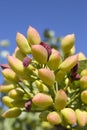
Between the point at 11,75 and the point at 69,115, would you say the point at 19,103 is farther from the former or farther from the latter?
the point at 69,115

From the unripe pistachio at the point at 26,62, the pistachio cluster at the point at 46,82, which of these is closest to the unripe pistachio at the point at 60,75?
the pistachio cluster at the point at 46,82

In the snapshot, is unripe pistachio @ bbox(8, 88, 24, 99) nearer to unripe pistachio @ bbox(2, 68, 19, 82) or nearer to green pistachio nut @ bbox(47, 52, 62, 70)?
unripe pistachio @ bbox(2, 68, 19, 82)

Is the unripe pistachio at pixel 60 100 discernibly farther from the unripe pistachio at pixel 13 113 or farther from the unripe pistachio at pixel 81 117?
the unripe pistachio at pixel 13 113

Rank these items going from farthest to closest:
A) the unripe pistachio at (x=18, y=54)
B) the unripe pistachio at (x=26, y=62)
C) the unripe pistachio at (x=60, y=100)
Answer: the unripe pistachio at (x=18, y=54) → the unripe pistachio at (x=26, y=62) → the unripe pistachio at (x=60, y=100)

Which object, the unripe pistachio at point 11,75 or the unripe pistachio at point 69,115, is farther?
the unripe pistachio at point 11,75

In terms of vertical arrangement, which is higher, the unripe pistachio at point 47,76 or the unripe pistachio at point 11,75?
the unripe pistachio at point 11,75

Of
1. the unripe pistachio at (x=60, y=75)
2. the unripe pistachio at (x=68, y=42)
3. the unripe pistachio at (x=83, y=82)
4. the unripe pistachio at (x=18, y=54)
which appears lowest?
the unripe pistachio at (x=83, y=82)

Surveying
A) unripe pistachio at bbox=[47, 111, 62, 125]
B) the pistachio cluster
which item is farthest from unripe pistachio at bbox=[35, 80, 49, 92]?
unripe pistachio at bbox=[47, 111, 62, 125]

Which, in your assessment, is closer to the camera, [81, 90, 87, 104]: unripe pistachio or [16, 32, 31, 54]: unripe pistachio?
[81, 90, 87, 104]: unripe pistachio
